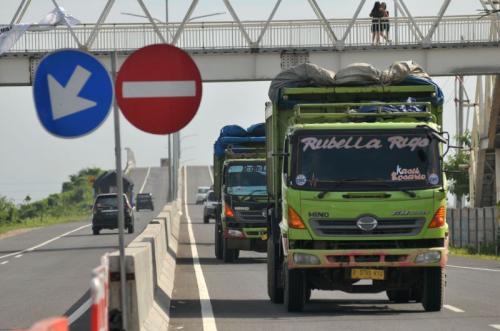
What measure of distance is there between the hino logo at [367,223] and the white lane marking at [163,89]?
19.9 ft

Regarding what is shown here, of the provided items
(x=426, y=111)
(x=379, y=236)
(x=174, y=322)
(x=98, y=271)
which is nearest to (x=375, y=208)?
(x=379, y=236)

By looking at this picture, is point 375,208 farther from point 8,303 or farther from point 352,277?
point 8,303

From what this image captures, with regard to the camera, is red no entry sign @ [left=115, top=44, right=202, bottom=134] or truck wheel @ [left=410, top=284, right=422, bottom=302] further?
truck wheel @ [left=410, top=284, right=422, bottom=302]

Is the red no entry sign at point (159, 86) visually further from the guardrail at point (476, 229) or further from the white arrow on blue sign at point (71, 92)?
the guardrail at point (476, 229)

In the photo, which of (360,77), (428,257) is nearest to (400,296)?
(428,257)

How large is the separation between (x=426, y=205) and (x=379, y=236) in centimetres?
71

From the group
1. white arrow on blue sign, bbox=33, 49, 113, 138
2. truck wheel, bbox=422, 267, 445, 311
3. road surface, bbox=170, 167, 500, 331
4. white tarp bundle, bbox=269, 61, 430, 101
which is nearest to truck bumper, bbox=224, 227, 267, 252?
road surface, bbox=170, 167, 500, 331

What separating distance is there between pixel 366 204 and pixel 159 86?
611 centimetres

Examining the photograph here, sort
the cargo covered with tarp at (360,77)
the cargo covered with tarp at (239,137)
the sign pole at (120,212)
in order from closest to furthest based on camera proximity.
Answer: the sign pole at (120,212) < the cargo covered with tarp at (360,77) < the cargo covered with tarp at (239,137)

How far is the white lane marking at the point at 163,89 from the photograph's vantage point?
39.0 feet

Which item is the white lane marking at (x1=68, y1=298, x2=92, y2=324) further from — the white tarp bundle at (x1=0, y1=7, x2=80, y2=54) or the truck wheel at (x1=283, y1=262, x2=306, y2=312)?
the white tarp bundle at (x1=0, y1=7, x2=80, y2=54)

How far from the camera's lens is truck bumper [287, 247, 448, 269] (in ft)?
57.5

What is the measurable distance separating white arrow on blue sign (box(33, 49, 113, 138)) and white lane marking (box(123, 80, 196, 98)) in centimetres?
57

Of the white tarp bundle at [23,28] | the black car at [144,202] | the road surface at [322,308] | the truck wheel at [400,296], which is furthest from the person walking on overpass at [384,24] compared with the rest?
the black car at [144,202]
